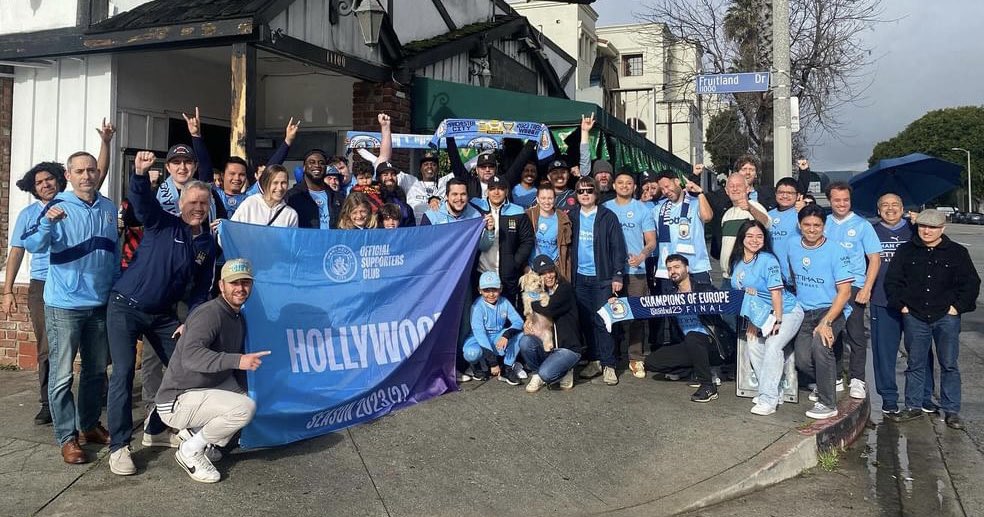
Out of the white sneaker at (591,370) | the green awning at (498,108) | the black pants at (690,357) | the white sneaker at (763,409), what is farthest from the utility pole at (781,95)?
the white sneaker at (763,409)

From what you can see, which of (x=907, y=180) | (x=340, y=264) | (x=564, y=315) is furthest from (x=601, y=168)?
(x=907, y=180)

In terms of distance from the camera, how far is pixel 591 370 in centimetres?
709

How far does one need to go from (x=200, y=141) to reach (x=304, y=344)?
199 cm

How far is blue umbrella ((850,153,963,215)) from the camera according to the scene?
27.6ft

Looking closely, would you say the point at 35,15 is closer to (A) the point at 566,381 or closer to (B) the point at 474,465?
(A) the point at 566,381

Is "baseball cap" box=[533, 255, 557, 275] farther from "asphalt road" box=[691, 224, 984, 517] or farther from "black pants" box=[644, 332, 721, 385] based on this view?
"asphalt road" box=[691, 224, 984, 517]

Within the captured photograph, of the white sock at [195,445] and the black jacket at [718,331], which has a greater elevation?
the black jacket at [718,331]

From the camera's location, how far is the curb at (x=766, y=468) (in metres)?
4.59

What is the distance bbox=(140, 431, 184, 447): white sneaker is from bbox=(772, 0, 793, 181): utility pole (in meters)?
7.20

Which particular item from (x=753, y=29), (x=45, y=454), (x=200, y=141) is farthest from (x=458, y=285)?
(x=753, y=29)

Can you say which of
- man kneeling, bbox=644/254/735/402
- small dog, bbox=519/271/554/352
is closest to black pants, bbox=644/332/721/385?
man kneeling, bbox=644/254/735/402

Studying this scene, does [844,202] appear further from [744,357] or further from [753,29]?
[753,29]

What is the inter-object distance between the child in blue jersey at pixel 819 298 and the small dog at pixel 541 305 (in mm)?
1979

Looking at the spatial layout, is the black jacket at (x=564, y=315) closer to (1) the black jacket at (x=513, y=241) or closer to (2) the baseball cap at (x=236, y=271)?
(1) the black jacket at (x=513, y=241)
